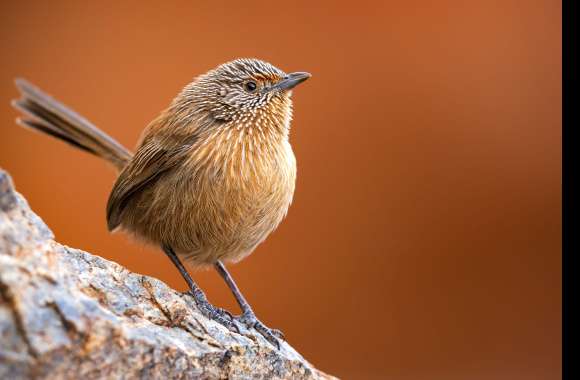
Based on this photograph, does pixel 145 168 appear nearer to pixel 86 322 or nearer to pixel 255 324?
pixel 255 324

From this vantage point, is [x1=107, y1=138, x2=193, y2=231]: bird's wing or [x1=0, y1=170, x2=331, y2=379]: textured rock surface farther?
[x1=107, y1=138, x2=193, y2=231]: bird's wing

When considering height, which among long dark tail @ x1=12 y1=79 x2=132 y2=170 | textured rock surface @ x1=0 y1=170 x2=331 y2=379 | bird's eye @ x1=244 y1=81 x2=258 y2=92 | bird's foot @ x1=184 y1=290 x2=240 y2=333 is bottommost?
bird's foot @ x1=184 y1=290 x2=240 y2=333

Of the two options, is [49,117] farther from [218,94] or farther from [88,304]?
[88,304]

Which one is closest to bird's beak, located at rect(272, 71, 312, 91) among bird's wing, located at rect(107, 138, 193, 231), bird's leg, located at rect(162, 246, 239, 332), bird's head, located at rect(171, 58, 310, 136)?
bird's head, located at rect(171, 58, 310, 136)

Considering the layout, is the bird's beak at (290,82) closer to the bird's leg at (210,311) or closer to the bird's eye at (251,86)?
the bird's eye at (251,86)

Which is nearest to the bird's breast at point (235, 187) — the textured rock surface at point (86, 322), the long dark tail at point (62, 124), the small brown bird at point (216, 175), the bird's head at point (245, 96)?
the small brown bird at point (216, 175)

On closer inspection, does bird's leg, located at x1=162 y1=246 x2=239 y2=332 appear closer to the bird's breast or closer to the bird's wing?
the bird's breast
